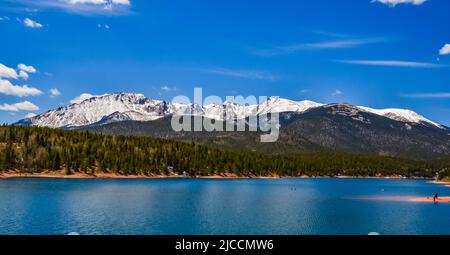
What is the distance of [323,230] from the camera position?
80250 mm

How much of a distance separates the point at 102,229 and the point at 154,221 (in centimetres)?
1243

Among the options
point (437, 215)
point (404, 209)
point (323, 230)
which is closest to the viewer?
point (323, 230)
